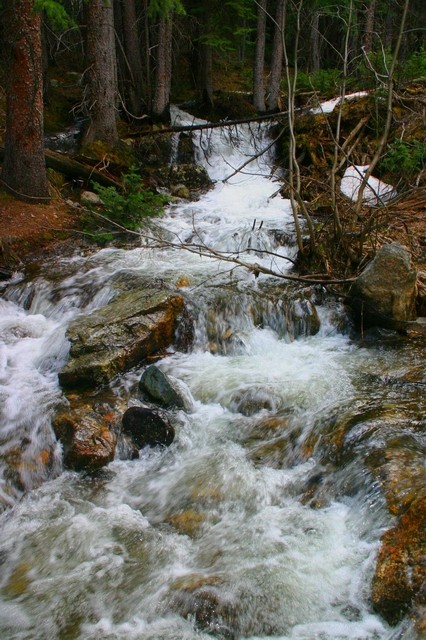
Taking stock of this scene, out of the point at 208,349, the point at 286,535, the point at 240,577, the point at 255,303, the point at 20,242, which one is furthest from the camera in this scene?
the point at 20,242

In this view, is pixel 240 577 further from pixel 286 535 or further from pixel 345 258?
pixel 345 258

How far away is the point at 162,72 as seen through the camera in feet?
49.3

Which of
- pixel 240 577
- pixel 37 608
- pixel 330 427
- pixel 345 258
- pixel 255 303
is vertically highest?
pixel 345 258

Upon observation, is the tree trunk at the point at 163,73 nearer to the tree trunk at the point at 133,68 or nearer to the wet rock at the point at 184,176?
the tree trunk at the point at 133,68

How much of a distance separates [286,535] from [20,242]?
697 cm

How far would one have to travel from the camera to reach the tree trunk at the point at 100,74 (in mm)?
11523

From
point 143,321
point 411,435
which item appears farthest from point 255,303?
point 411,435

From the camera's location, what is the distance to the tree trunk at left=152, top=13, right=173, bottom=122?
1462 centimetres

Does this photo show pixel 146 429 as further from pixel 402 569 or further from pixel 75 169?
pixel 75 169

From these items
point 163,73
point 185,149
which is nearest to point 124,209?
point 185,149

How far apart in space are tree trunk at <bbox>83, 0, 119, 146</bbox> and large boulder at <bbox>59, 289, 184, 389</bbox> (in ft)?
22.6

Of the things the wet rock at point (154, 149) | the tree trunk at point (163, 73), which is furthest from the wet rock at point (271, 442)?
the tree trunk at point (163, 73)

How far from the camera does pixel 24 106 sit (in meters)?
8.85

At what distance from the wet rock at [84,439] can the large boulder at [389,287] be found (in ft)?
12.6
